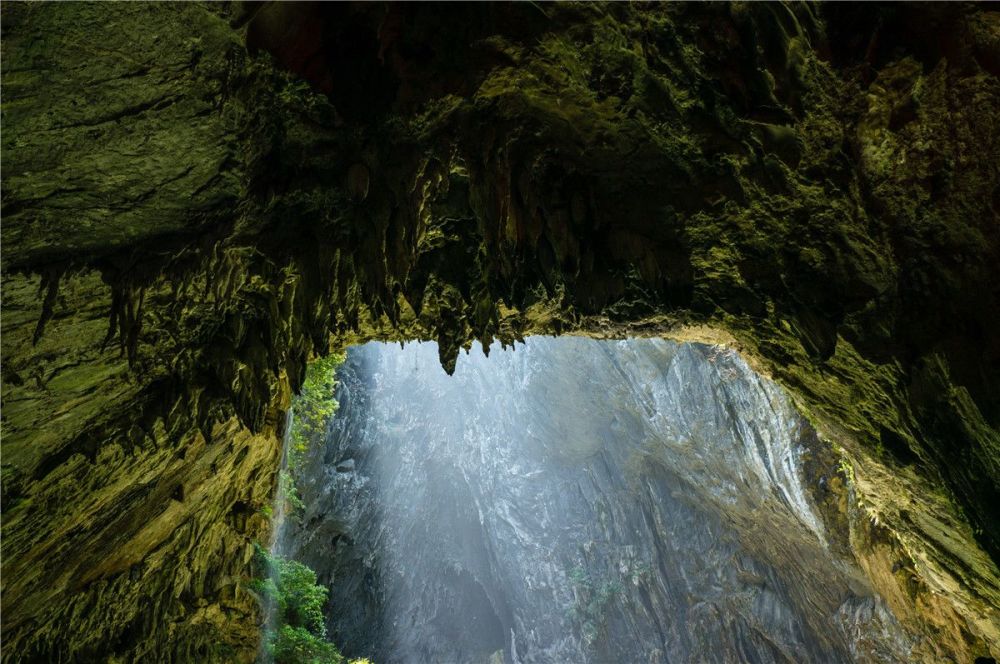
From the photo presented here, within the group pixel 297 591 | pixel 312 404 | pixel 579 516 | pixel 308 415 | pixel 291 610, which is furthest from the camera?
pixel 579 516

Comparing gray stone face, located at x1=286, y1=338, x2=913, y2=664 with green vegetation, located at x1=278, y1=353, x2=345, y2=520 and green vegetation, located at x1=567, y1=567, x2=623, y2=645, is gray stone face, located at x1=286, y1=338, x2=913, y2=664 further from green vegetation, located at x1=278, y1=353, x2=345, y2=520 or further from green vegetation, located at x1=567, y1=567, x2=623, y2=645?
green vegetation, located at x1=278, y1=353, x2=345, y2=520

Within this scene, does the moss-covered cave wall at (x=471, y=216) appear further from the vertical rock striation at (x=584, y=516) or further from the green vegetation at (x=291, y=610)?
the vertical rock striation at (x=584, y=516)

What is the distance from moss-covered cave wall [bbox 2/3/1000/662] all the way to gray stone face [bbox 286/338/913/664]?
23.3 feet

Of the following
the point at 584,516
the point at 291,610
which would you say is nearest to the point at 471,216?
the point at 291,610

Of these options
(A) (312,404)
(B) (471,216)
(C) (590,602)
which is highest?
(B) (471,216)

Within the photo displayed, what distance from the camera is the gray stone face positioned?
13.2 metres

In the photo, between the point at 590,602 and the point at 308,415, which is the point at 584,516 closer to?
the point at 590,602

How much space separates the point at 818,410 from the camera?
6234 millimetres

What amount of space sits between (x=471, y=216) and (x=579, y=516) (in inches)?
862

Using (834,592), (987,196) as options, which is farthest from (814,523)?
(987,196)

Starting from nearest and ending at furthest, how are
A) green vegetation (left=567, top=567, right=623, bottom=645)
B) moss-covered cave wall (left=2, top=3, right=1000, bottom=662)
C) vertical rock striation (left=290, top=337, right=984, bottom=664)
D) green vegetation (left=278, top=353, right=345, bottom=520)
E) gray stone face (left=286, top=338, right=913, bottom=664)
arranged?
moss-covered cave wall (left=2, top=3, right=1000, bottom=662)
green vegetation (left=278, top=353, right=345, bottom=520)
vertical rock striation (left=290, top=337, right=984, bottom=664)
gray stone face (left=286, top=338, right=913, bottom=664)
green vegetation (left=567, top=567, right=623, bottom=645)

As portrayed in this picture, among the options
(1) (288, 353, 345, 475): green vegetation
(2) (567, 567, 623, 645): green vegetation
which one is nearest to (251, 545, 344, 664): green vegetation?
(1) (288, 353, 345, 475): green vegetation

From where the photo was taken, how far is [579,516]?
81.0ft

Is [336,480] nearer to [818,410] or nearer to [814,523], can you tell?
[814,523]
